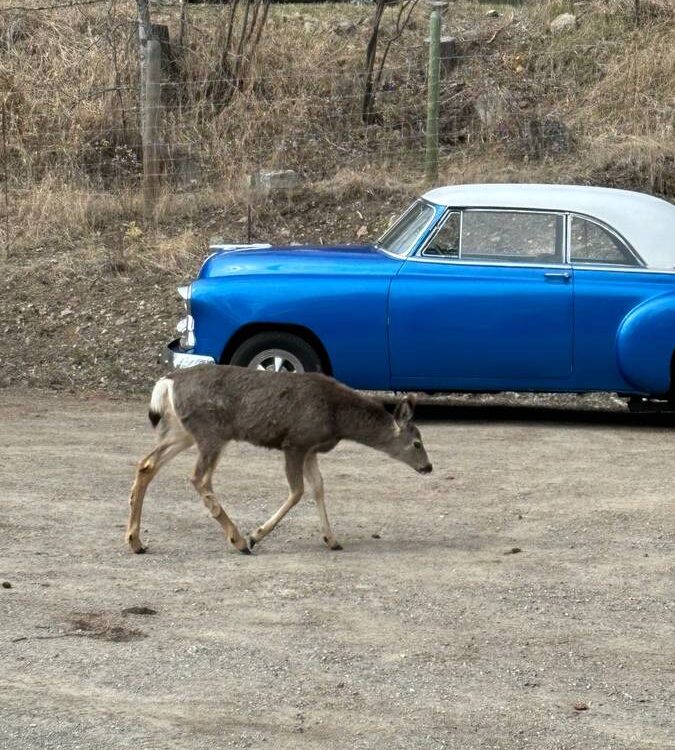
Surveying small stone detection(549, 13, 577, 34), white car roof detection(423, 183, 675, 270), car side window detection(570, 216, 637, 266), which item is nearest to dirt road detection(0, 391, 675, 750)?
car side window detection(570, 216, 637, 266)

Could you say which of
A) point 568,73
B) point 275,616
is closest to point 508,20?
point 568,73

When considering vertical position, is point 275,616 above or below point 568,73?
below

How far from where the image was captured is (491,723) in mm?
5773

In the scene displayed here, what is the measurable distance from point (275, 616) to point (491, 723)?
1.54 m

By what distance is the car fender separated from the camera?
37.9 ft

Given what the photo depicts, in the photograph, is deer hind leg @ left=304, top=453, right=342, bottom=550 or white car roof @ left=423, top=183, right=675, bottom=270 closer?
deer hind leg @ left=304, top=453, right=342, bottom=550

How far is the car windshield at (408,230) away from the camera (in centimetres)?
1200

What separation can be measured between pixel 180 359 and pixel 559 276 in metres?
2.93

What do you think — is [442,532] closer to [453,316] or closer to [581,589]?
[581,589]

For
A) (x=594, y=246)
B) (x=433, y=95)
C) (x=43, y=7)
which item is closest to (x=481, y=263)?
(x=594, y=246)

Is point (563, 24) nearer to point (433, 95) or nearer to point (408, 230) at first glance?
point (433, 95)

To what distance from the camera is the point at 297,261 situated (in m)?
12.0

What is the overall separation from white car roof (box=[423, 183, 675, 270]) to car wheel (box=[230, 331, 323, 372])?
5.08ft

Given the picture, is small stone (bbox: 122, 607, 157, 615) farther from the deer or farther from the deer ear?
the deer ear
